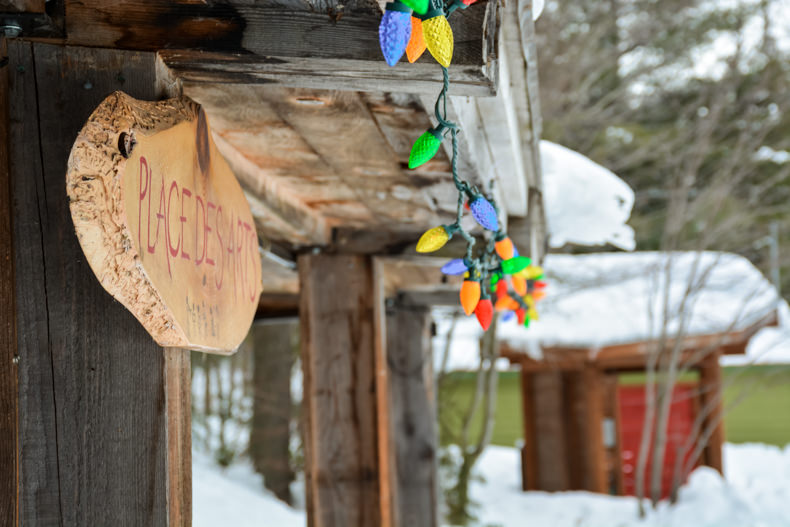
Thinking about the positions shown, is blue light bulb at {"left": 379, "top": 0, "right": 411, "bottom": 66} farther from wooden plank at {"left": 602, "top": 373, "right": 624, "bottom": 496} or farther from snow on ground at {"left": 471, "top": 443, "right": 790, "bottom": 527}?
wooden plank at {"left": 602, "top": 373, "right": 624, "bottom": 496}

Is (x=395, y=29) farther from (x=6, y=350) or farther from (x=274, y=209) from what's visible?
(x=274, y=209)

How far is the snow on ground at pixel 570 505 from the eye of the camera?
19.1 feet

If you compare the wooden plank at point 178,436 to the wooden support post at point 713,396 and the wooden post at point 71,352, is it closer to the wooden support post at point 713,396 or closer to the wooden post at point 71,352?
the wooden post at point 71,352

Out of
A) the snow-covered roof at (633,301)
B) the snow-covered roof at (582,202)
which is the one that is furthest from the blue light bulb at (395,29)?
the snow-covered roof at (633,301)

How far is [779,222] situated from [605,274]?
2.52m

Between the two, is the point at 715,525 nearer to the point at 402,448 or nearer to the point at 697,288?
the point at 697,288

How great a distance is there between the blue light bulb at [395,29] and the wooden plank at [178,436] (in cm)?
57

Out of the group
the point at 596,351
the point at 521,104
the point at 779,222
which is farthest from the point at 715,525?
the point at 521,104

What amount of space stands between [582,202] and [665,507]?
5.22 meters

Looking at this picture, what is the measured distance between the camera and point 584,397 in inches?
346

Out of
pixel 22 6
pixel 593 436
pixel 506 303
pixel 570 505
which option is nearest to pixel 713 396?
pixel 593 436

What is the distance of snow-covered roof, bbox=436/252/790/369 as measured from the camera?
7.45 meters

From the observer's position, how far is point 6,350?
1.18 meters

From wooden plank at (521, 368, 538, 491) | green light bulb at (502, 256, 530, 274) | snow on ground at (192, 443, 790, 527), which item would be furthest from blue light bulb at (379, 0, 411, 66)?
wooden plank at (521, 368, 538, 491)
